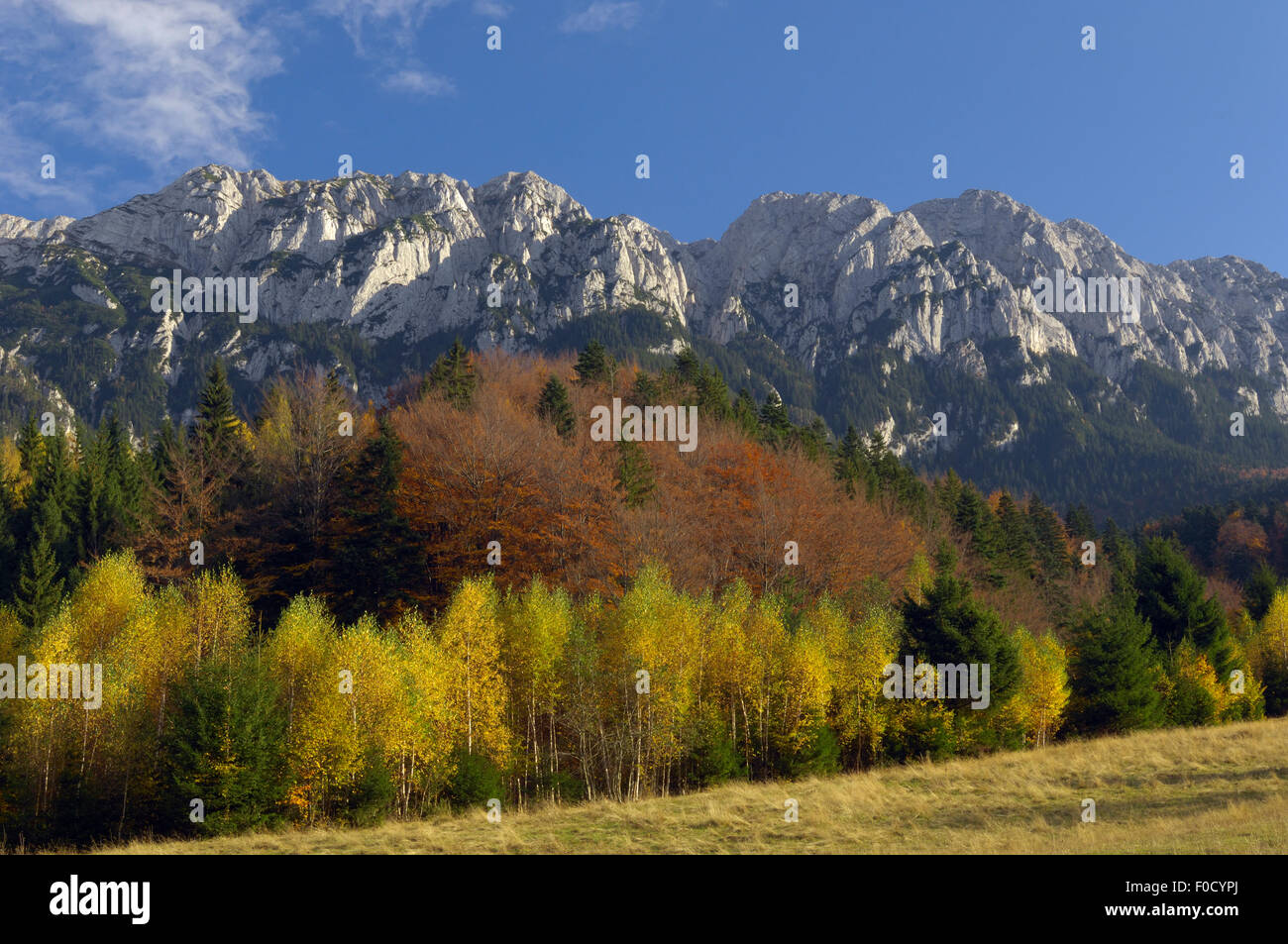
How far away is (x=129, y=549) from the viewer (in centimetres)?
5281

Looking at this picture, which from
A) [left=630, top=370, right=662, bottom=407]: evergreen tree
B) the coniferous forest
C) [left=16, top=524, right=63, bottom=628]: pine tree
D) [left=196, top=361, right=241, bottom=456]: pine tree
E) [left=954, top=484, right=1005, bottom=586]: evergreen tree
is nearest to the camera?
the coniferous forest

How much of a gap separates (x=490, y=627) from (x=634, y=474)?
24552 mm

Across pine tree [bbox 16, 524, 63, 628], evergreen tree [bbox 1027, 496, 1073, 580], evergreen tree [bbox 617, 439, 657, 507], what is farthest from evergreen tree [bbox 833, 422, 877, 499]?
pine tree [bbox 16, 524, 63, 628]

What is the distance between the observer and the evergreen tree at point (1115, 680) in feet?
174

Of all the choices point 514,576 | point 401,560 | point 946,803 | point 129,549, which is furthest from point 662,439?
point 946,803

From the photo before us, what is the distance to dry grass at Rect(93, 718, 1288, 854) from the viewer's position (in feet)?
75.6

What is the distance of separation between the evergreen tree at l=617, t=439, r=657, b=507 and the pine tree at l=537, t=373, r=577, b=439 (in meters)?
8.54

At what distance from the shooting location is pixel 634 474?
214ft

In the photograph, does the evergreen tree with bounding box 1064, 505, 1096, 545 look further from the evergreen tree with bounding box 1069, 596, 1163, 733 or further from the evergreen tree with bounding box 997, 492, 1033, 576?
the evergreen tree with bounding box 1069, 596, 1163, 733

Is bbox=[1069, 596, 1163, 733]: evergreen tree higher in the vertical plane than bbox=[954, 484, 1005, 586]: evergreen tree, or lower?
lower

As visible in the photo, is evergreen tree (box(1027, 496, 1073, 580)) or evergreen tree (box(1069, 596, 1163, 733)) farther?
evergreen tree (box(1027, 496, 1073, 580))

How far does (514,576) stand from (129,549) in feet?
84.3

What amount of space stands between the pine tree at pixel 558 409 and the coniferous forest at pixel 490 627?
1.09 feet

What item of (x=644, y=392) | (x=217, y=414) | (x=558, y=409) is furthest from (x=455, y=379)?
(x=217, y=414)
